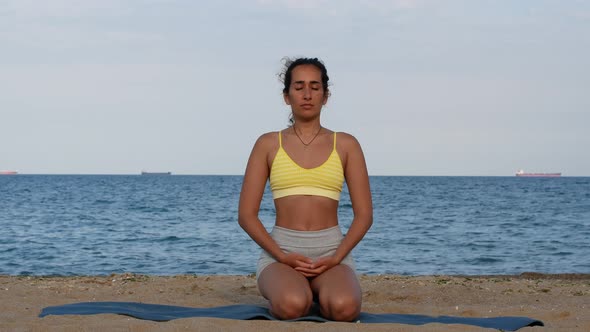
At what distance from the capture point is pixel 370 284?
27.5ft

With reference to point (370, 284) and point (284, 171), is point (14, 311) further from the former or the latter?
point (370, 284)

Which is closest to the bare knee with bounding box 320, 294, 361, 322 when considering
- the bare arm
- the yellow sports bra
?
the bare arm

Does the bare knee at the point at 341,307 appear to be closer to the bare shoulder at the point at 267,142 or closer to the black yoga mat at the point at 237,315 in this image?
the black yoga mat at the point at 237,315

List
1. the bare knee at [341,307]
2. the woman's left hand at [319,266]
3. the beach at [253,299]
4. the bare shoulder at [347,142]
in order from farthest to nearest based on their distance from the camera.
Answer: the bare shoulder at [347,142], the woman's left hand at [319,266], the bare knee at [341,307], the beach at [253,299]

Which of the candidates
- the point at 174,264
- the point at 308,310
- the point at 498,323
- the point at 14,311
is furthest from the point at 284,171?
the point at 174,264

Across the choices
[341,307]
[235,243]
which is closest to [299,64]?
[341,307]

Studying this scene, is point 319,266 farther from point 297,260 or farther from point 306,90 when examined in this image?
Result: point 306,90

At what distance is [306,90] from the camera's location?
539 cm

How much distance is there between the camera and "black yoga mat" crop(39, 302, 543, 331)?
5.28 metres

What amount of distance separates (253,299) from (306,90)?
2.44 metres

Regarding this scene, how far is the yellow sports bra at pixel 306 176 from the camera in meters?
5.41

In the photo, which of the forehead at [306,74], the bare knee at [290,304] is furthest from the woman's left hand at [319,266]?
the forehead at [306,74]

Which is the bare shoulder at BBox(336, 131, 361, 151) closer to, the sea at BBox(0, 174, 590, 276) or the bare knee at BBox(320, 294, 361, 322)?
the bare knee at BBox(320, 294, 361, 322)

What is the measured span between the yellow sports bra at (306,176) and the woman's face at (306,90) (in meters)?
0.33
